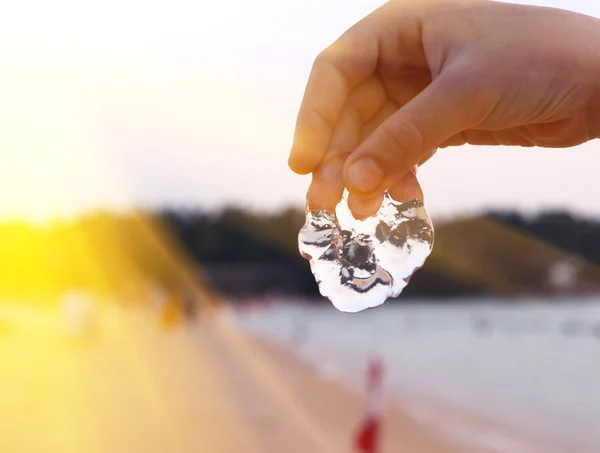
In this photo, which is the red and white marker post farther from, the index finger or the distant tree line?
the distant tree line

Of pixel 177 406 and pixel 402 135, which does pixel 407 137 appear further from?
pixel 177 406

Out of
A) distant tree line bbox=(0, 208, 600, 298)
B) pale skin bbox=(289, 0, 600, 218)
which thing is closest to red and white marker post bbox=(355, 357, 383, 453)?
pale skin bbox=(289, 0, 600, 218)

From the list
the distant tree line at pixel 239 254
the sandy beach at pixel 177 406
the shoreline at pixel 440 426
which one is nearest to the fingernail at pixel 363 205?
the sandy beach at pixel 177 406

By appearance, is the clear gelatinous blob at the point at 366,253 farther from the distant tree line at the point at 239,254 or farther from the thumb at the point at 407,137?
the distant tree line at the point at 239,254

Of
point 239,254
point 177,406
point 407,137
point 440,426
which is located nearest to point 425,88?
point 407,137

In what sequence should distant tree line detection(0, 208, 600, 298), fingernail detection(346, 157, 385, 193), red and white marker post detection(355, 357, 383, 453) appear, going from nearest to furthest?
fingernail detection(346, 157, 385, 193) < red and white marker post detection(355, 357, 383, 453) < distant tree line detection(0, 208, 600, 298)

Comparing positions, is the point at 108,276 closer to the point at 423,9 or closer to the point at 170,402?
the point at 170,402
